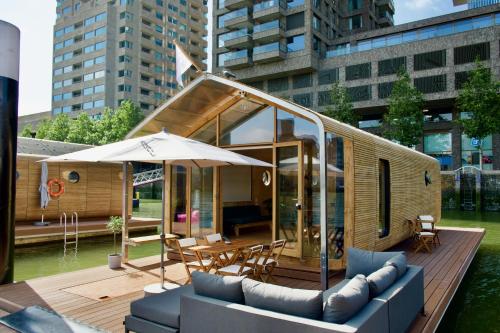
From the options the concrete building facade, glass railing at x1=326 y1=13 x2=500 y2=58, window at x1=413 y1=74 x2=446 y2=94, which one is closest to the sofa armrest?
the concrete building facade

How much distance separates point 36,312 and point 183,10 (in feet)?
213

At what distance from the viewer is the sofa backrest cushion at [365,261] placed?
179 inches

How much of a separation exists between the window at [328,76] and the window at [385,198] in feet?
92.8

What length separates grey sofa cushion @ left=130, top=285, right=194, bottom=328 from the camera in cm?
347

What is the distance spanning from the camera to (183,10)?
6259 cm

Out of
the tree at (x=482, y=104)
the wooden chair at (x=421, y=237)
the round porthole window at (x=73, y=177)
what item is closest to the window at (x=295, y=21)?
the tree at (x=482, y=104)

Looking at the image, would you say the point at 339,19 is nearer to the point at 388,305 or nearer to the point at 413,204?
the point at 413,204

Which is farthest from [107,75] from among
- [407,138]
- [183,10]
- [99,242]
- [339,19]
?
[99,242]

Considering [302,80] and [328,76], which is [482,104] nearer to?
[328,76]

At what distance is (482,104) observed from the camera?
2420 centimetres

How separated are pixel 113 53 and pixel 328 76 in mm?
33129

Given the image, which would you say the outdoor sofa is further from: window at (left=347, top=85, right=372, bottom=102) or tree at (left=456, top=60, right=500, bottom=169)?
window at (left=347, top=85, right=372, bottom=102)

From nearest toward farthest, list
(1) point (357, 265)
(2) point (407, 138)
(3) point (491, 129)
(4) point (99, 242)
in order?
1. (1) point (357, 265)
2. (4) point (99, 242)
3. (3) point (491, 129)
4. (2) point (407, 138)

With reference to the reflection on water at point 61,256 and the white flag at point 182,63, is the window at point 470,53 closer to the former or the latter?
the reflection on water at point 61,256
